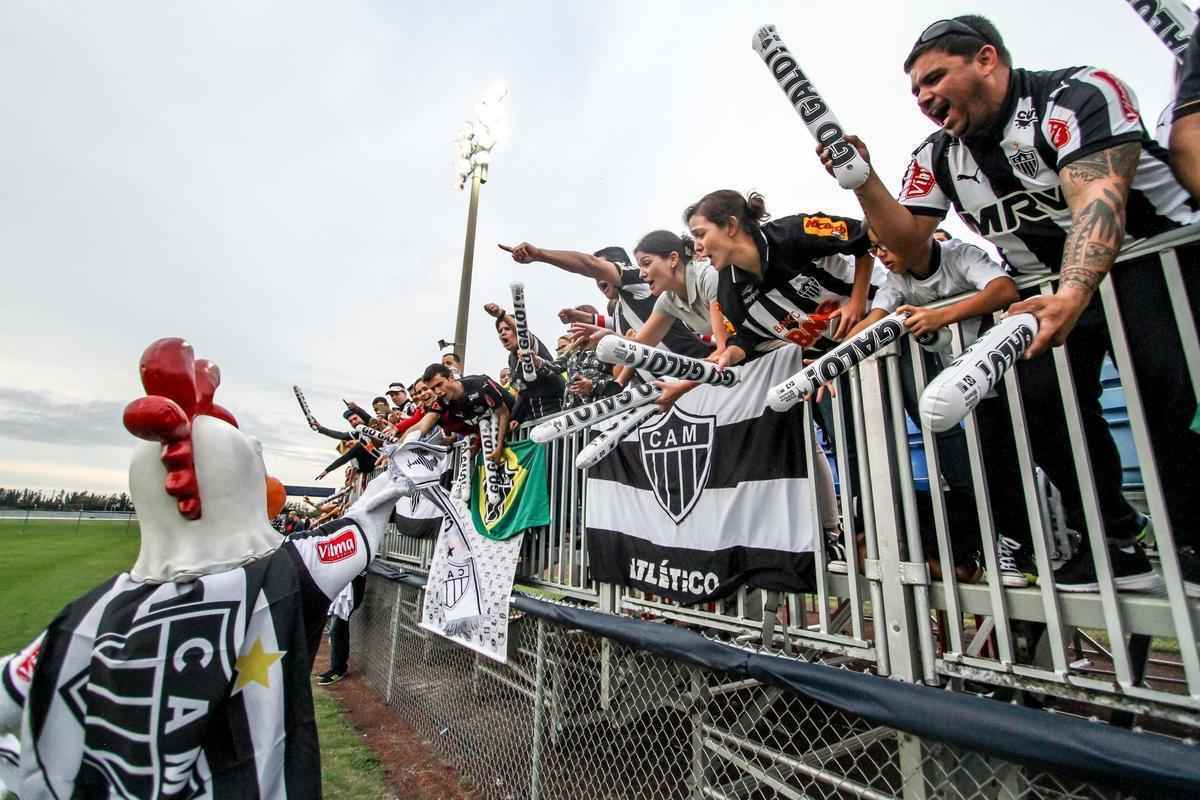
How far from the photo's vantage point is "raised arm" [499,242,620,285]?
3.20 meters

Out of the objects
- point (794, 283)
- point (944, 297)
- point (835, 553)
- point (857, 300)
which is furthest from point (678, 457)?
point (944, 297)

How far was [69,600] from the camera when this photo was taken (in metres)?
7.11

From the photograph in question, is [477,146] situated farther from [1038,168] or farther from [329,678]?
[1038,168]

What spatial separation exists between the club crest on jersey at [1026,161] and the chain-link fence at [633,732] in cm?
167

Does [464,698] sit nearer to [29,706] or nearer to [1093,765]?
[29,706]

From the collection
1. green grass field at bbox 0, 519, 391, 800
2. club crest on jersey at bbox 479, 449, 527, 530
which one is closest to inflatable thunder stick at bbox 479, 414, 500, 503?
club crest on jersey at bbox 479, 449, 527, 530

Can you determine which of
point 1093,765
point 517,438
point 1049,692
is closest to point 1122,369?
point 1049,692

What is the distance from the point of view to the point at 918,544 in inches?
75.7

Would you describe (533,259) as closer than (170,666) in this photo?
No

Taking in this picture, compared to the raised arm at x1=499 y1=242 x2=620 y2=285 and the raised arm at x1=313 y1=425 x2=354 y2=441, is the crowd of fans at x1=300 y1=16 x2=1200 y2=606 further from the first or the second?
the raised arm at x1=313 y1=425 x2=354 y2=441

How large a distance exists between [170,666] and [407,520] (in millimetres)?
5218

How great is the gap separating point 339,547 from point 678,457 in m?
1.82

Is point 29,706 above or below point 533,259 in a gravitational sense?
below

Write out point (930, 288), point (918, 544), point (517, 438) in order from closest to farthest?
1. point (918, 544)
2. point (930, 288)
3. point (517, 438)
